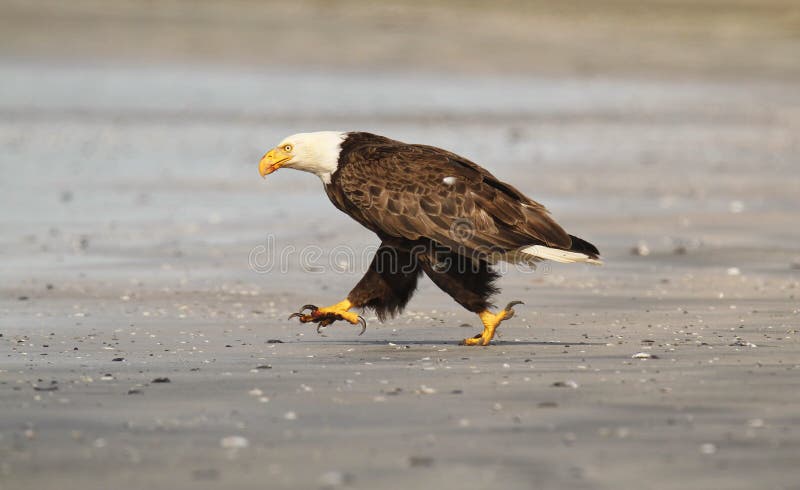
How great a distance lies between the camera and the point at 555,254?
8.02m

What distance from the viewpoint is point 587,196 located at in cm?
1502

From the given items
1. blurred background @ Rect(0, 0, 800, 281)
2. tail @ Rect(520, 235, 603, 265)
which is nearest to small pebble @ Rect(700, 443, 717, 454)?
tail @ Rect(520, 235, 603, 265)

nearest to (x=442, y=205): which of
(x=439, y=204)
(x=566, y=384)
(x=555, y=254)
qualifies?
(x=439, y=204)

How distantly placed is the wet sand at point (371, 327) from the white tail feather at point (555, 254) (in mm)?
436

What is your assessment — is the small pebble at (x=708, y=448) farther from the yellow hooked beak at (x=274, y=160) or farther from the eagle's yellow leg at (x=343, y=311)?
the yellow hooked beak at (x=274, y=160)

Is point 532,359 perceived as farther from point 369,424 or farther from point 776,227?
point 776,227

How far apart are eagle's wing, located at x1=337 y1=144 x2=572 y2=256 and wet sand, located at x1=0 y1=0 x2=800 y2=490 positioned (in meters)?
0.60

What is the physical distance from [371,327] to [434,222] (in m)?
1.32

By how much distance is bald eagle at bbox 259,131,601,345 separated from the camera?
8016 millimetres

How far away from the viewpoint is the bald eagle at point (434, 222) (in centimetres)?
802

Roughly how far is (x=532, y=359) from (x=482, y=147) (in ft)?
39.9

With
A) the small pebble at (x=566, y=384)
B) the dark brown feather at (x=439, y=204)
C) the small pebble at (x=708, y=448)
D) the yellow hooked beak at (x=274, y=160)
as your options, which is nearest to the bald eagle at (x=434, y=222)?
the dark brown feather at (x=439, y=204)

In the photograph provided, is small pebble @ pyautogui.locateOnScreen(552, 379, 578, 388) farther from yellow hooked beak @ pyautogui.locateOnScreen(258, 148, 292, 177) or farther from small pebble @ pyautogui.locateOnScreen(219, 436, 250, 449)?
yellow hooked beak @ pyautogui.locateOnScreen(258, 148, 292, 177)

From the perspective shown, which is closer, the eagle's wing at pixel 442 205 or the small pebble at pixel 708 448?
the small pebble at pixel 708 448
